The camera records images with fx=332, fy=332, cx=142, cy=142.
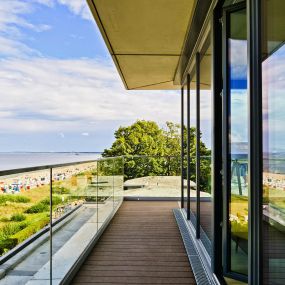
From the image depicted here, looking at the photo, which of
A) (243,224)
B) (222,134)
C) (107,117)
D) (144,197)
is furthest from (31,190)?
(107,117)

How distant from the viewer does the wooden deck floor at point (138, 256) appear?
3088 mm

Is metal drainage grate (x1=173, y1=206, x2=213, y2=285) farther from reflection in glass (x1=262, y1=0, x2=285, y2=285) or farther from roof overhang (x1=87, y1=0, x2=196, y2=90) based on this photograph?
roof overhang (x1=87, y1=0, x2=196, y2=90)

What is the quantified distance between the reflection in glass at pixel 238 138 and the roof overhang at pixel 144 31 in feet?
2.61

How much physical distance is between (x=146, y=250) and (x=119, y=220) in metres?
1.78

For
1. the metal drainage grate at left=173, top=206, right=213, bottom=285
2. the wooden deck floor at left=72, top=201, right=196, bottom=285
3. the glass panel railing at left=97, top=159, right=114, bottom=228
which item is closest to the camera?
the metal drainage grate at left=173, top=206, right=213, bottom=285

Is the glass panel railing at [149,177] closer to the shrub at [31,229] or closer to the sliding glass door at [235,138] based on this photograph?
the sliding glass door at [235,138]

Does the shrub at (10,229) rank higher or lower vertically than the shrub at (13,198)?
lower

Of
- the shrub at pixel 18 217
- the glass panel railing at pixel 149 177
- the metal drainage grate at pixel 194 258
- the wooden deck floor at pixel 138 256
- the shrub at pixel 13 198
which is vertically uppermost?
the shrub at pixel 13 198

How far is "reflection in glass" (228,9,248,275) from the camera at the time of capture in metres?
2.18

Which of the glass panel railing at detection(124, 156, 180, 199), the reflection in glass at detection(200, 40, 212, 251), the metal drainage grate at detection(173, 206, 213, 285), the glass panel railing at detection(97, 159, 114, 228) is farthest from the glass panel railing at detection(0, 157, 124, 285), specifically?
the glass panel railing at detection(124, 156, 180, 199)

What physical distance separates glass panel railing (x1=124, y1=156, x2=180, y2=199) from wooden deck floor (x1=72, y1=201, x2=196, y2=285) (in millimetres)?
1970

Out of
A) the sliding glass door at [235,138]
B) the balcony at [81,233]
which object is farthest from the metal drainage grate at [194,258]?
the sliding glass door at [235,138]

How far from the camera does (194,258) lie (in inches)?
140

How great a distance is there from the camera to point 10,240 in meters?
1.68
